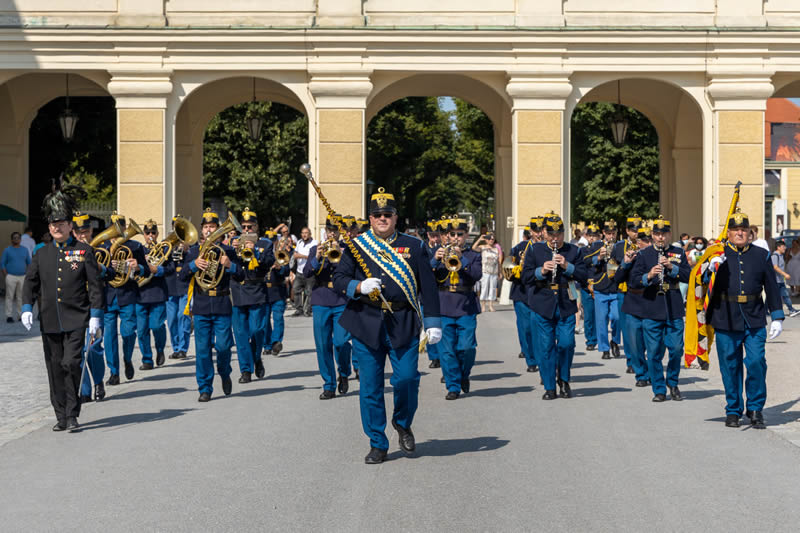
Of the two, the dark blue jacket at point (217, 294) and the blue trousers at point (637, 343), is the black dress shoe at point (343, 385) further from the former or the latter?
the blue trousers at point (637, 343)

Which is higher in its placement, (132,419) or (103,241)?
(103,241)

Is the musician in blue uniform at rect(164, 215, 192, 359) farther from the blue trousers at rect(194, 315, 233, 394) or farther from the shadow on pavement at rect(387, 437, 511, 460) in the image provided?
the shadow on pavement at rect(387, 437, 511, 460)

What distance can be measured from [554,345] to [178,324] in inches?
288

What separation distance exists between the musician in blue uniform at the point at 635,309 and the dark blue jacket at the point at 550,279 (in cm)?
45

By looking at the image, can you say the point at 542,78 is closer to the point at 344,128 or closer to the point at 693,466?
the point at 344,128

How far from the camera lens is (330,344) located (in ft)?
42.6

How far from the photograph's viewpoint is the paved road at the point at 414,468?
6.87 metres

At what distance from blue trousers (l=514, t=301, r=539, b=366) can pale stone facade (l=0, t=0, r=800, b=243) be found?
10.4 meters

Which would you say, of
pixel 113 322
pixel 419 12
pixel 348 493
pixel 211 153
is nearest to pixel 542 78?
pixel 419 12

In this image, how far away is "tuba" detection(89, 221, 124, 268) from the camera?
13461 mm

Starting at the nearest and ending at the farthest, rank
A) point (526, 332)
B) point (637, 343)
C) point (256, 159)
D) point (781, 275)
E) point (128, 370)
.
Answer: point (637, 343) < point (128, 370) < point (526, 332) < point (781, 275) < point (256, 159)

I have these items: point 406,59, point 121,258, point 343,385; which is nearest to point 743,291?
point 343,385

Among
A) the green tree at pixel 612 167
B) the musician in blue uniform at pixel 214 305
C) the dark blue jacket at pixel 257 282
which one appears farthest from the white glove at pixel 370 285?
the green tree at pixel 612 167

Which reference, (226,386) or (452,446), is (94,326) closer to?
(226,386)
